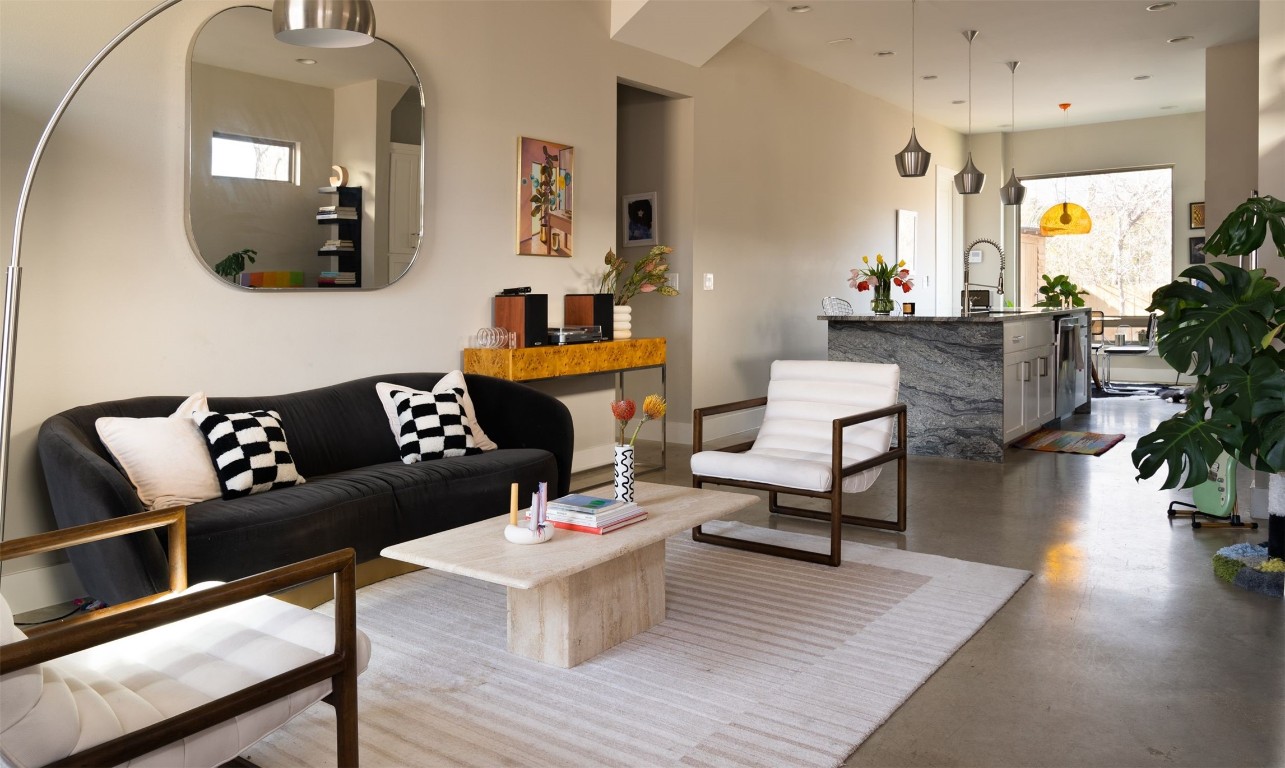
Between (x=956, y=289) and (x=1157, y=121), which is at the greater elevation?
(x=1157, y=121)

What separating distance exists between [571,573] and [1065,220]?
32.3ft

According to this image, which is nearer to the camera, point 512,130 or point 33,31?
point 33,31

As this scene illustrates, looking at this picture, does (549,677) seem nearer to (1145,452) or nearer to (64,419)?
(64,419)

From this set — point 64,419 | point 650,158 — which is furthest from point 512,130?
point 64,419

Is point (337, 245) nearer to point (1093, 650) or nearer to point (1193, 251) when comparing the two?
point (1093, 650)

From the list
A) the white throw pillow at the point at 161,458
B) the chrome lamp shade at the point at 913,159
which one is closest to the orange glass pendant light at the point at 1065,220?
the chrome lamp shade at the point at 913,159

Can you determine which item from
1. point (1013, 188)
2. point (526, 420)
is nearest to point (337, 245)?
point (526, 420)

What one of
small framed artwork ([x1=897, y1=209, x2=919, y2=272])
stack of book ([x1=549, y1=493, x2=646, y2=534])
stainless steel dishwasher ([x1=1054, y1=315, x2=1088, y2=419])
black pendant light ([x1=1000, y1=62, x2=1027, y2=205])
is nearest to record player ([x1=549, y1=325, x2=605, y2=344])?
stack of book ([x1=549, y1=493, x2=646, y2=534])

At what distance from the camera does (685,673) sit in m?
2.81

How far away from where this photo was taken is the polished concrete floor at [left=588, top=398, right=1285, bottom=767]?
2.36 m

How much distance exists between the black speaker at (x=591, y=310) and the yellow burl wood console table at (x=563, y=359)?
15 cm

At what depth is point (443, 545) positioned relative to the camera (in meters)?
2.79

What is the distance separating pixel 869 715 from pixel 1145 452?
1670mm

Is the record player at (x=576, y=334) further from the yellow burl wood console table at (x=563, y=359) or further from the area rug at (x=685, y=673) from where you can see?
the area rug at (x=685, y=673)
